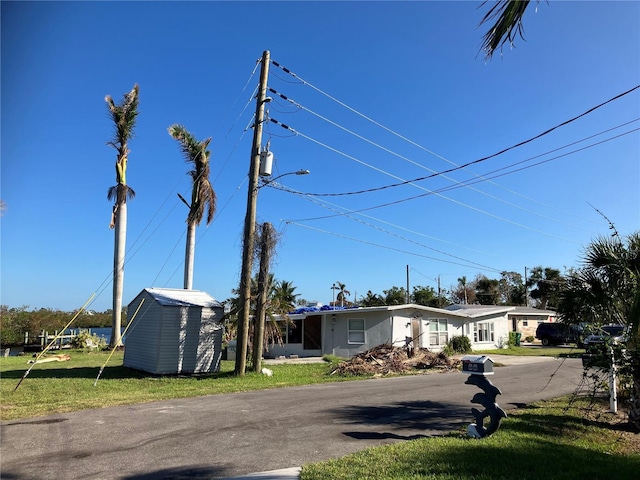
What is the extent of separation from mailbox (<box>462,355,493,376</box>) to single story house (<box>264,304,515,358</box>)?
16.4 m

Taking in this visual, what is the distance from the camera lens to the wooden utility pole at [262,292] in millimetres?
16500

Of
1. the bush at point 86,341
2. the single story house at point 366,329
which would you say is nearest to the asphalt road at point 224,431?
the single story house at point 366,329

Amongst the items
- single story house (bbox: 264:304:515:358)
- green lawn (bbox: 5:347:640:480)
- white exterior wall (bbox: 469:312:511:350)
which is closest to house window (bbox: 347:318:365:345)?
single story house (bbox: 264:304:515:358)

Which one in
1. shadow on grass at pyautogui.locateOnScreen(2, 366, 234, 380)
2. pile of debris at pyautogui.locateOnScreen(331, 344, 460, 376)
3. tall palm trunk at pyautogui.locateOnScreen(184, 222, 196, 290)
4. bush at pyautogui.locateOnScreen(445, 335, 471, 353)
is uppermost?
tall palm trunk at pyautogui.locateOnScreen(184, 222, 196, 290)

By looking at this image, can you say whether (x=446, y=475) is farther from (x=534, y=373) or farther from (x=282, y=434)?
(x=534, y=373)

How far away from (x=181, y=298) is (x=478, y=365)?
13844 millimetres

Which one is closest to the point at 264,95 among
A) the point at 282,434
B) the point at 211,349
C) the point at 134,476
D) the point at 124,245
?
A: the point at 211,349

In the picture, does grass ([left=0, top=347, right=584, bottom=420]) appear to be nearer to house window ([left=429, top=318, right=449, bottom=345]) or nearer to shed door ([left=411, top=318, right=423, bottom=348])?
shed door ([left=411, top=318, right=423, bottom=348])

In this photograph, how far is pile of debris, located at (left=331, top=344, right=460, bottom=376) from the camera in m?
17.7

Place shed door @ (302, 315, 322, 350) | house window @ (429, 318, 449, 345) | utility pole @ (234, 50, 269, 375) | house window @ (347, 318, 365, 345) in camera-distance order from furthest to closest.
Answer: house window @ (429, 318, 449, 345), shed door @ (302, 315, 322, 350), house window @ (347, 318, 365, 345), utility pole @ (234, 50, 269, 375)

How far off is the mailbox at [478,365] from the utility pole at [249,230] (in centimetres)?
1009

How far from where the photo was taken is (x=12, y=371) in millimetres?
17609

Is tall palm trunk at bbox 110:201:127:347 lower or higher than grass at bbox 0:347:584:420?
higher

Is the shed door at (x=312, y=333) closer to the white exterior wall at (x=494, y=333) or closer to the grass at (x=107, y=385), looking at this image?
the grass at (x=107, y=385)
